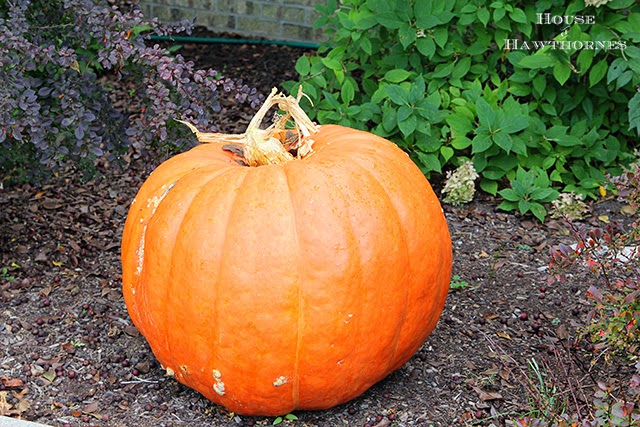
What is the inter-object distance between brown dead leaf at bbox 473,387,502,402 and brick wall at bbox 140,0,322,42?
165 inches

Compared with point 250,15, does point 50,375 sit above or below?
below

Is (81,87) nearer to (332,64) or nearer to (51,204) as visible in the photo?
(51,204)

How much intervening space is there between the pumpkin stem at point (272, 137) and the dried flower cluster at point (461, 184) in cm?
160

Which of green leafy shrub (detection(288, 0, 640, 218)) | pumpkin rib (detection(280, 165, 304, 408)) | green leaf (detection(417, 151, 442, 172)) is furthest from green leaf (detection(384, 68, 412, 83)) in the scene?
pumpkin rib (detection(280, 165, 304, 408))

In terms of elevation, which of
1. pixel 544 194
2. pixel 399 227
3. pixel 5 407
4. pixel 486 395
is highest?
pixel 399 227

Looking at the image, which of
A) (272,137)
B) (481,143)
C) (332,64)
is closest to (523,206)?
(481,143)

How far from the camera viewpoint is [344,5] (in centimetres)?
478

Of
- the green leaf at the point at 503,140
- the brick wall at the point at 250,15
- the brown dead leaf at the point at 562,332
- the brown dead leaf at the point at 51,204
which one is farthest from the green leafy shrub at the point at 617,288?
the brick wall at the point at 250,15

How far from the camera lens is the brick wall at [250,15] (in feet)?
21.4

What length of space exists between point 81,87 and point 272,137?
114cm

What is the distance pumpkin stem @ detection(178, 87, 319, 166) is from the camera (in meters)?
2.80

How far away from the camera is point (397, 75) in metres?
4.37

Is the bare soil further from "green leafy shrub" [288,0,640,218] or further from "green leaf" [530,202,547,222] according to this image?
"green leafy shrub" [288,0,640,218]

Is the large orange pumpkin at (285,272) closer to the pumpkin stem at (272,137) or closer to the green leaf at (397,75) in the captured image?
the pumpkin stem at (272,137)
